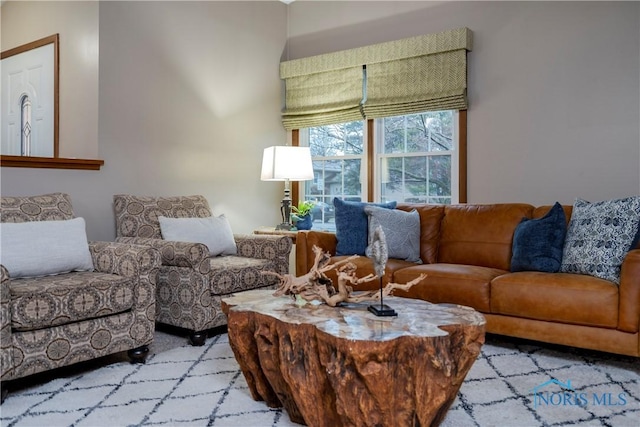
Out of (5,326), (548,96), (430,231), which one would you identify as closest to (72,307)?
(5,326)

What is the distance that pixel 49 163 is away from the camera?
3555 millimetres

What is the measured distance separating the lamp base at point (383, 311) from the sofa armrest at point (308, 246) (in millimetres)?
1748

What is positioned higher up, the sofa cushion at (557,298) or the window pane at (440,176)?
the window pane at (440,176)

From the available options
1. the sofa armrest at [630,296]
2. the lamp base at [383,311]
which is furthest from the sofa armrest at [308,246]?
the sofa armrest at [630,296]

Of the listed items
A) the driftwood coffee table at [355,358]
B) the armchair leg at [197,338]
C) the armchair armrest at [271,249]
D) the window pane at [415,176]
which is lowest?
the armchair leg at [197,338]

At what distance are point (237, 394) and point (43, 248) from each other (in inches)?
51.3

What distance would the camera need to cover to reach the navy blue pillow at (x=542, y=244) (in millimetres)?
3232

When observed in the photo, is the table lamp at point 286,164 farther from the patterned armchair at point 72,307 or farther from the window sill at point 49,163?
the patterned armchair at point 72,307

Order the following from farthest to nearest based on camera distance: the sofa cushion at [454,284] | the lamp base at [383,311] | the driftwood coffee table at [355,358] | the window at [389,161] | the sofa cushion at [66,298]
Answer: the window at [389,161], the sofa cushion at [454,284], the sofa cushion at [66,298], the lamp base at [383,311], the driftwood coffee table at [355,358]

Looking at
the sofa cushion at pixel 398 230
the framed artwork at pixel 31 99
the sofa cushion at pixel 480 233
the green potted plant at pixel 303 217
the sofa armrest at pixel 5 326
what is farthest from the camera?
the green potted plant at pixel 303 217

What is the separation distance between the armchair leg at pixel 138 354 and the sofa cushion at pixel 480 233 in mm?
2101

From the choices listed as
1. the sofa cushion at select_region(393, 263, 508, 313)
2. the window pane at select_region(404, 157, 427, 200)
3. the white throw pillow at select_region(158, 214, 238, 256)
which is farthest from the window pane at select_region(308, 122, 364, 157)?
the sofa cushion at select_region(393, 263, 508, 313)

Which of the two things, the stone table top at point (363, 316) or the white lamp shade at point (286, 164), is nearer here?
the stone table top at point (363, 316)

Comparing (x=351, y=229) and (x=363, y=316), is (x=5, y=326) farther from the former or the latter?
(x=351, y=229)
